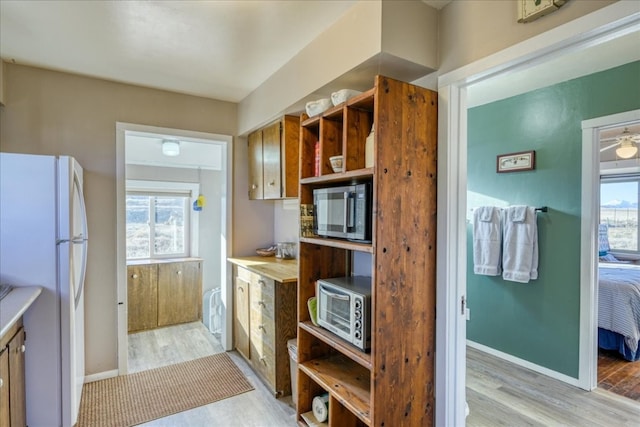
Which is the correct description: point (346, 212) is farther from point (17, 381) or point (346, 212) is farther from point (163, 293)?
point (163, 293)

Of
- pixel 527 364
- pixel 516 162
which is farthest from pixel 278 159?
pixel 527 364

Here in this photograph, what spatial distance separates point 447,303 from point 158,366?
272 cm

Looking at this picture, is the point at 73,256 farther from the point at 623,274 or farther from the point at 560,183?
the point at 623,274

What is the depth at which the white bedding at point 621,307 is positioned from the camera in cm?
299

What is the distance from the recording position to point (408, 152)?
1582 millimetres

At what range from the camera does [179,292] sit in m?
4.27

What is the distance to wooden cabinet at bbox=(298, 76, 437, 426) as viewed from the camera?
149 cm

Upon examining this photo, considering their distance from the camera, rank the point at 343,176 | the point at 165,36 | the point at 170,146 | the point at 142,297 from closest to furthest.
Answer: the point at 343,176 → the point at 165,36 → the point at 170,146 → the point at 142,297

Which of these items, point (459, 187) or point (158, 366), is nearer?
point (459, 187)

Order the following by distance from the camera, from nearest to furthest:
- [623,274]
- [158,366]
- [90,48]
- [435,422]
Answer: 1. [435,422]
2. [90,48]
3. [158,366]
4. [623,274]

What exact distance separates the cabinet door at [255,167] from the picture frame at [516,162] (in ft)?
7.79

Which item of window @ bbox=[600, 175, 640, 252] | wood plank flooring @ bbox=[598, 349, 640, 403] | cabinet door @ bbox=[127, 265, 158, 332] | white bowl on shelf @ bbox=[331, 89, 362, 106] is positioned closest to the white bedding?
wood plank flooring @ bbox=[598, 349, 640, 403]

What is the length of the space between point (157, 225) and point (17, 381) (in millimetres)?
3273

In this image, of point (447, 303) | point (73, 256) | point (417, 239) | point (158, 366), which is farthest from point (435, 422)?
point (158, 366)
